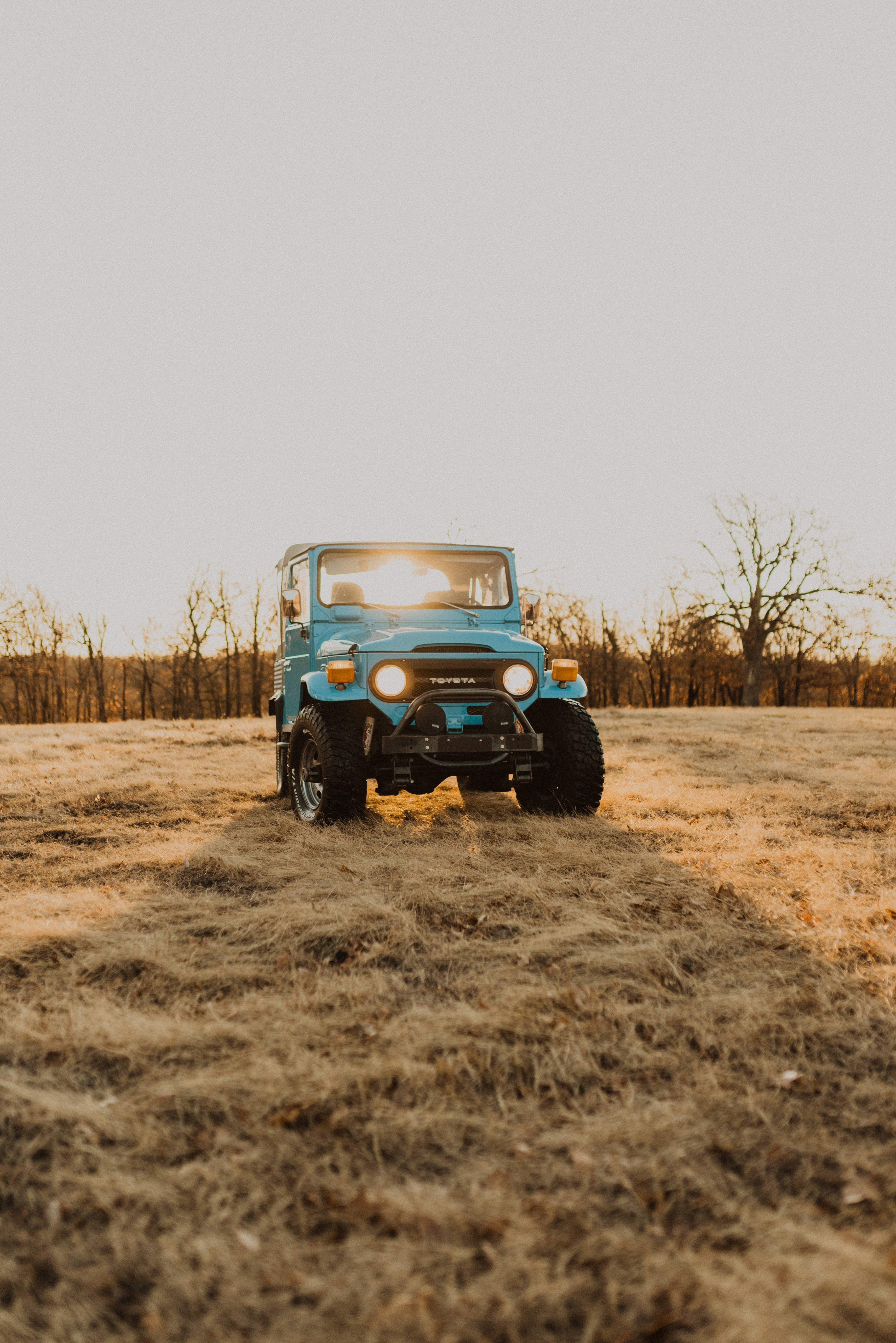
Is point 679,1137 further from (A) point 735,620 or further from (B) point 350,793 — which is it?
(A) point 735,620

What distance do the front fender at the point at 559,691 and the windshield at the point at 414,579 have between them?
1031 mm

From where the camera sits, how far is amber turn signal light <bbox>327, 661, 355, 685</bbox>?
6.28 m

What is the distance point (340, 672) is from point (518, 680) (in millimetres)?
1348

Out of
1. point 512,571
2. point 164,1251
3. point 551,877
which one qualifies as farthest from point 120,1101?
point 512,571

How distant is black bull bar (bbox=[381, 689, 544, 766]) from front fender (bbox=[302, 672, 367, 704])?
37cm

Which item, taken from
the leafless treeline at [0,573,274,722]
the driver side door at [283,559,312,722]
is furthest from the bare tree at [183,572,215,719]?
the driver side door at [283,559,312,722]

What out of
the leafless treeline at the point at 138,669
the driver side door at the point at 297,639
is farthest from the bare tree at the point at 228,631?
the driver side door at the point at 297,639

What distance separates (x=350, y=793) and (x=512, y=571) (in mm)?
2578

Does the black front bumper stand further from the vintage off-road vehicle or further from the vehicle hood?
the vehicle hood

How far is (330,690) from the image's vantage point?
20.9 feet

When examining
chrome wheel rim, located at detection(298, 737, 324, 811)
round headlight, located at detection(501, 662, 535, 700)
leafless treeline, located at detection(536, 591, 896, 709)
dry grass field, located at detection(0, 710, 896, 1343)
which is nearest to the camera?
dry grass field, located at detection(0, 710, 896, 1343)

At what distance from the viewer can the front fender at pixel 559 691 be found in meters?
6.86

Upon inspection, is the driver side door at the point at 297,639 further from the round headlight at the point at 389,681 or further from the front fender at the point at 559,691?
the front fender at the point at 559,691

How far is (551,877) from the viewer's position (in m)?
5.18
